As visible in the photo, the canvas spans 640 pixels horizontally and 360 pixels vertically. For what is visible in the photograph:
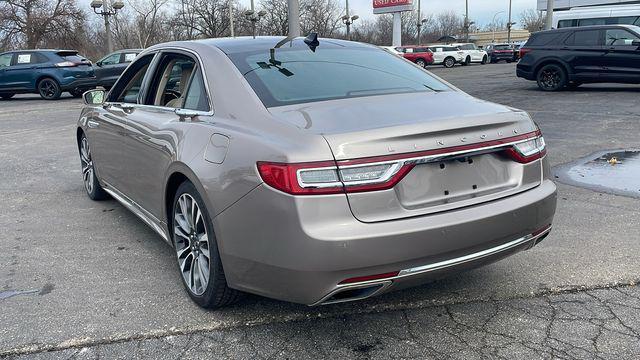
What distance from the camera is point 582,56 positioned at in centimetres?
1459

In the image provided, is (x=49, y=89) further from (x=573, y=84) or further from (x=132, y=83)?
(x=573, y=84)

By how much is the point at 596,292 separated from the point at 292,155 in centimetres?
219

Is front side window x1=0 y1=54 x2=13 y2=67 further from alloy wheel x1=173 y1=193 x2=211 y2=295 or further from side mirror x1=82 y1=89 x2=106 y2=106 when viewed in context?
alloy wheel x1=173 y1=193 x2=211 y2=295

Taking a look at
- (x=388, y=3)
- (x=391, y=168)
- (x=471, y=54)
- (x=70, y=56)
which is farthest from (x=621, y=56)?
(x=388, y=3)

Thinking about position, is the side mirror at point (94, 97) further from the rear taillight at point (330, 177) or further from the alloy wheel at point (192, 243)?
the rear taillight at point (330, 177)

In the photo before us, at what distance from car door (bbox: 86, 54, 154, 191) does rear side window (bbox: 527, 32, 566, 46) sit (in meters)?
13.3

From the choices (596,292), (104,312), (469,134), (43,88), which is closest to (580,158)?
(596,292)

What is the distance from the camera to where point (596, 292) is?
11.2 ft

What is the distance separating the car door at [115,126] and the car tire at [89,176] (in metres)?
0.40

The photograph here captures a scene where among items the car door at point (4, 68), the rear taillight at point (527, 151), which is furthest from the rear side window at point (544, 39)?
the car door at point (4, 68)

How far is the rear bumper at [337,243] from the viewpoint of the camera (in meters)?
2.48

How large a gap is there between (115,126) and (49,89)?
652 inches

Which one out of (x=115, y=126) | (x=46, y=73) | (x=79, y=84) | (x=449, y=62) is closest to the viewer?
(x=115, y=126)

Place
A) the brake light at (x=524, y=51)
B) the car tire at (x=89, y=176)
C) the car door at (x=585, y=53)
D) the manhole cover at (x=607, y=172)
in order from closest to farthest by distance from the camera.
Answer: the car tire at (x=89, y=176)
the manhole cover at (x=607, y=172)
the car door at (x=585, y=53)
the brake light at (x=524, y=51)
